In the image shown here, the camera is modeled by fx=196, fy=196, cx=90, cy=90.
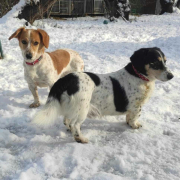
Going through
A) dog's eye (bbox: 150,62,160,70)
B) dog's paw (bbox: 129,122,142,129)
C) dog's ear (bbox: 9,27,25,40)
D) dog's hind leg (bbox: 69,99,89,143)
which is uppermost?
dog's ear (bbox: 9,27,25,40)

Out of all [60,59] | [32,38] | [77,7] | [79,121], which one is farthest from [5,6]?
[79,121]

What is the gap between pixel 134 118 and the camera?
10.7 ft

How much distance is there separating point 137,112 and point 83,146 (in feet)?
3.52

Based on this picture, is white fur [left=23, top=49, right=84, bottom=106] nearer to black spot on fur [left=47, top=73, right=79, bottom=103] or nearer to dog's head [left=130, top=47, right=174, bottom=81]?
black spot on fur [left=47, top=73, right=79, bottom=103]

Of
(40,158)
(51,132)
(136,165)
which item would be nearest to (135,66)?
(136,165)

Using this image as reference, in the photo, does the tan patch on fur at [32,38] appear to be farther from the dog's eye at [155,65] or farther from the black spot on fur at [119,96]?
the dog's eye at [155,65]

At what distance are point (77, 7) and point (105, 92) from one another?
21.9m

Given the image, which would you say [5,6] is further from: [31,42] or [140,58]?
[140,58]

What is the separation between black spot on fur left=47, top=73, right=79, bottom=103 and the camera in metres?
2.70

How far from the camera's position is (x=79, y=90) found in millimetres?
2707

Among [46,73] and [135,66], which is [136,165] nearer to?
[135,66]

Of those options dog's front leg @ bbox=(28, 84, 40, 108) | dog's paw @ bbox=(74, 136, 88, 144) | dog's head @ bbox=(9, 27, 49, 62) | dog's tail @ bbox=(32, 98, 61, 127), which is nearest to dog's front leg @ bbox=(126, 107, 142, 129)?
dog's paw @ bbox=(74, 136, 88, 144)

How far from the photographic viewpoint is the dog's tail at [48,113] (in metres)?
2.62

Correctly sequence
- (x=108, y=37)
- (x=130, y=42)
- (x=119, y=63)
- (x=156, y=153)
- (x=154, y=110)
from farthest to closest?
1. (x=108, y=37)
2. (x=130, y=42)
3. (x=119, y=63)
4. (x=154, y=110)
5. (x=156, y=153)
